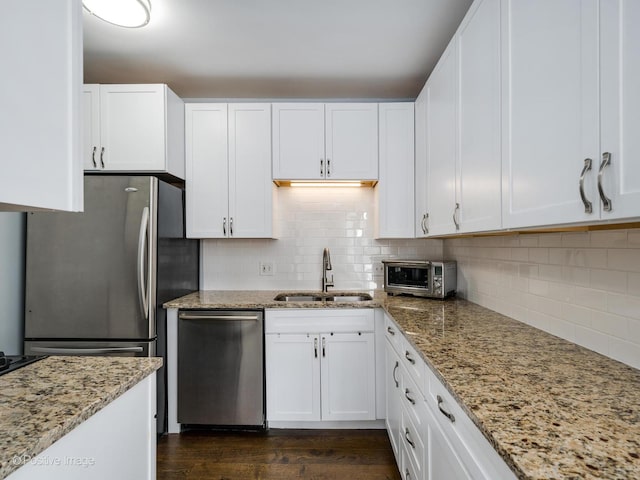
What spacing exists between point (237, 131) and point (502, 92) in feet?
→ 6.23

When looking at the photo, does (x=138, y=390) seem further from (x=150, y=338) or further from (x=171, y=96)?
(x=171, y=96)

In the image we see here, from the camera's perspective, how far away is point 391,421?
6.81 feet

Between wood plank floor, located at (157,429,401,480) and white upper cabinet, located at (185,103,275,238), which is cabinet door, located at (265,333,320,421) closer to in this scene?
wood plank floor, located at (157,429,401,480)

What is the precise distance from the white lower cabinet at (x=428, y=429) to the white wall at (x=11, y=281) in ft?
7.74

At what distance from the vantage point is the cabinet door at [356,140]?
2.62 meters

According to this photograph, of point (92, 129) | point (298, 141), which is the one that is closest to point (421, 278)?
point (298, 141)

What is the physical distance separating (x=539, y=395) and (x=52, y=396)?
49.1 inches

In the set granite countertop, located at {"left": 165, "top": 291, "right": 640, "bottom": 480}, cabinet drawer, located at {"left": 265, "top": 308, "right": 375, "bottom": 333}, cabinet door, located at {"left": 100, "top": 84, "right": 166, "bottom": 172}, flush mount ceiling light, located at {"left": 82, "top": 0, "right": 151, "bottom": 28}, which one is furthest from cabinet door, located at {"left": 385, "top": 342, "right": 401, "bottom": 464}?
flush mount ceiling light, located at {"left": 82, "top": 0, "right": 151, "bottom": 28}

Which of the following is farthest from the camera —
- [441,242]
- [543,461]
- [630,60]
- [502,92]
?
[441,242]

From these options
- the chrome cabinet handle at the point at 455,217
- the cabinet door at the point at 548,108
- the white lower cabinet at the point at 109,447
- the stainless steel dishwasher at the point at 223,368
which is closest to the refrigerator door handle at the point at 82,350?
the stainless steel dishwasher at the point at 223,368

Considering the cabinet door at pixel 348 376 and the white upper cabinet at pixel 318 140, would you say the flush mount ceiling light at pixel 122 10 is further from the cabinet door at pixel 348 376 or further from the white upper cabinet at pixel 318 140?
the cabinet door at pixel 348 376

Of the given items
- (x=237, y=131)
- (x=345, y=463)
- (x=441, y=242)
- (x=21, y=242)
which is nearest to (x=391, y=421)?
(x=345, y=463)

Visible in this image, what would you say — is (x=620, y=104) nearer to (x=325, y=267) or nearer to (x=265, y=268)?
(x=325, y=267)

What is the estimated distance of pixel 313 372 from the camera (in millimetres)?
2322
